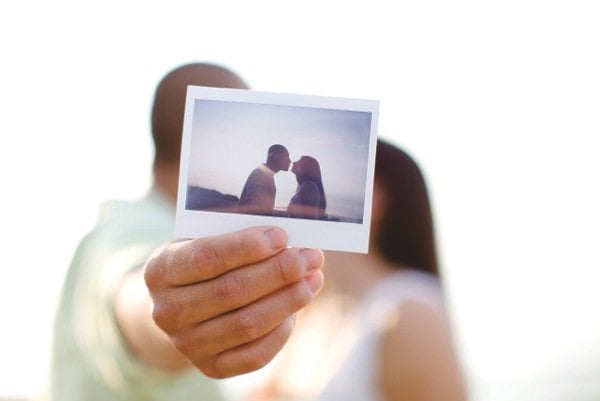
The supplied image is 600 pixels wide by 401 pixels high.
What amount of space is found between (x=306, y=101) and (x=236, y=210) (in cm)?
18

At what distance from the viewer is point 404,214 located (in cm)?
177

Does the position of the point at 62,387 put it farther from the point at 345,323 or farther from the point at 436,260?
the point at 436,260

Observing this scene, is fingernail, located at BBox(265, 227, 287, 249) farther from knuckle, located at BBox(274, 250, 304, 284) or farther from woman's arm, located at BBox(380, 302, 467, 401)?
woman's arm, located at BBox(380, 302, 467, 401)

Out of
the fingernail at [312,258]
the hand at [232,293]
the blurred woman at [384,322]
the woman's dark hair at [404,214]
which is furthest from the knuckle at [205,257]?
the woman's dark hair at [404,214]

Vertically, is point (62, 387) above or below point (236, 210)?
below

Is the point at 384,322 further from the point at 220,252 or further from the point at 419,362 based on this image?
the point at 220,252

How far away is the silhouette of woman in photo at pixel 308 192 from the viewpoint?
97 cm

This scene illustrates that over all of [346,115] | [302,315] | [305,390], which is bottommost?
[305,390]

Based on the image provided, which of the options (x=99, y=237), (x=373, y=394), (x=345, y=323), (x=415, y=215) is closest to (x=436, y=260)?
(x=415, y=215)

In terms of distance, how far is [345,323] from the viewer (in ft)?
5.55

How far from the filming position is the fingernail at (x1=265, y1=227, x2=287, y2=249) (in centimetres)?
90

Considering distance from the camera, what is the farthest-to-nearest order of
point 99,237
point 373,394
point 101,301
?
point 373,394
point 99,237
point 101,301

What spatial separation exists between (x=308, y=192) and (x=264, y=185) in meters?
0.06

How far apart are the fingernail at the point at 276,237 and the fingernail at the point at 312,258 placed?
3cm
